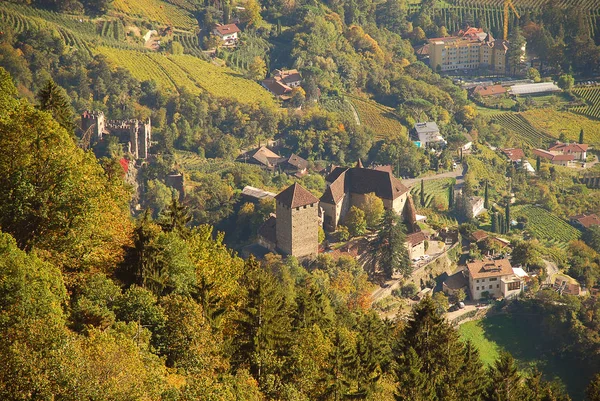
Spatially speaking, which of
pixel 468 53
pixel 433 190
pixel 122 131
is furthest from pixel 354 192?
pixel 468 53

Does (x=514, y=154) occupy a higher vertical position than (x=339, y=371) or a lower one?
lower

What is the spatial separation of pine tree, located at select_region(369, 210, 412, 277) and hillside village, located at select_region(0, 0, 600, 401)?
0.50 feet

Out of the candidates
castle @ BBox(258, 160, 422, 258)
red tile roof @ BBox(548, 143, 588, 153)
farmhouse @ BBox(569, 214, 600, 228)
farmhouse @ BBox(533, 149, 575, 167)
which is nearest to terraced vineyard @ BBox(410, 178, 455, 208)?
farmhouse @ BBox(569, 214, 600, 228)

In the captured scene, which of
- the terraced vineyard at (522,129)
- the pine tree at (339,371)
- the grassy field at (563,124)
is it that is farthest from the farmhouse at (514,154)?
the pine tree at (339,371)

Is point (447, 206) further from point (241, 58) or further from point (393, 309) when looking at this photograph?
point (241, 58)

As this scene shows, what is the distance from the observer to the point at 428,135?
8825 centimetres

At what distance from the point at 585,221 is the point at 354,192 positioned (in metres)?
29.8

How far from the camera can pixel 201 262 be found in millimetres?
28594

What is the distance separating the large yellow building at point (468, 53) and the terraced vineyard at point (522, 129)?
17.3 meters

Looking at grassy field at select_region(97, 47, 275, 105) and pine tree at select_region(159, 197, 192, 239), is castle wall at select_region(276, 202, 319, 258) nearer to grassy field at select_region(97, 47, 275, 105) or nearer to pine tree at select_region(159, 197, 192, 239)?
pine tree at select_region(159, 197, 192, 239)

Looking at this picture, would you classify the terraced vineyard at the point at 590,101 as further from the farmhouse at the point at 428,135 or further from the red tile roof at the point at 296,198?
the red tile roof at the point at 296,198

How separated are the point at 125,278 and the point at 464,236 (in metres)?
41.0

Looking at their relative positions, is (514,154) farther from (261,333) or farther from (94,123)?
(261,333)

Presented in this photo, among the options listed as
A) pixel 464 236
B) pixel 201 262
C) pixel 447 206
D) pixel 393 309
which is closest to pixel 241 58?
pixel 447 206
